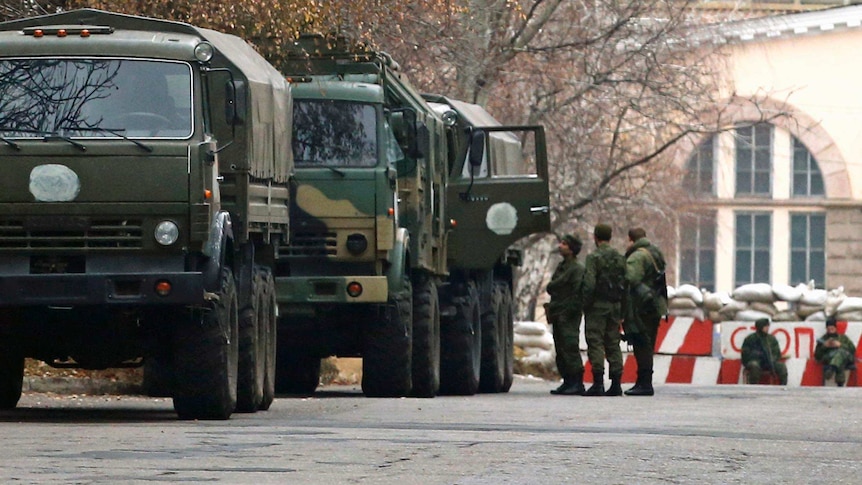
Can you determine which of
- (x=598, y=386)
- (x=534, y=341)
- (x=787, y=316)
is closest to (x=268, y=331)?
(x=598, y=386)

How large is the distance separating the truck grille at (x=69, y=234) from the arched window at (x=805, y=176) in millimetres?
44844

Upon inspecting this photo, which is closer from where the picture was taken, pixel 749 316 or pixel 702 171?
pixel 749 316

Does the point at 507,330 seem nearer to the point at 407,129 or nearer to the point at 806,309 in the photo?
the point at 407,129

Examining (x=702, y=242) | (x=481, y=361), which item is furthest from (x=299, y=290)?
(x=702, y=242)

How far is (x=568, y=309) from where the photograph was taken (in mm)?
22625

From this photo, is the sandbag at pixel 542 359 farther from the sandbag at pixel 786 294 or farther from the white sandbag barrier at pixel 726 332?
the sandbag at pixel 786 294

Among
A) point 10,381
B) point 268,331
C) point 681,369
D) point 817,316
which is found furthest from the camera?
point 817,316

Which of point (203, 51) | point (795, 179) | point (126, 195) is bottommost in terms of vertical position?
point (126, 195)

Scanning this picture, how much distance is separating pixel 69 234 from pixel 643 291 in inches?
368

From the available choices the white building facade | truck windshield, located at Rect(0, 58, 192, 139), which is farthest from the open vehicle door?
the white building facade

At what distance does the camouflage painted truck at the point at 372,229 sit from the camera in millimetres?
19031

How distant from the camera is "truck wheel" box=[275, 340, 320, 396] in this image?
2255cm

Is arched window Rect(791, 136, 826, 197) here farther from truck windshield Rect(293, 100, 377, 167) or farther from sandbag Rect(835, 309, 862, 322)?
truck windshield Rect(293, 100, 377, 167)

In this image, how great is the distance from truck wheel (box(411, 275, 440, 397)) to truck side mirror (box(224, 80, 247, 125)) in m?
6.11
